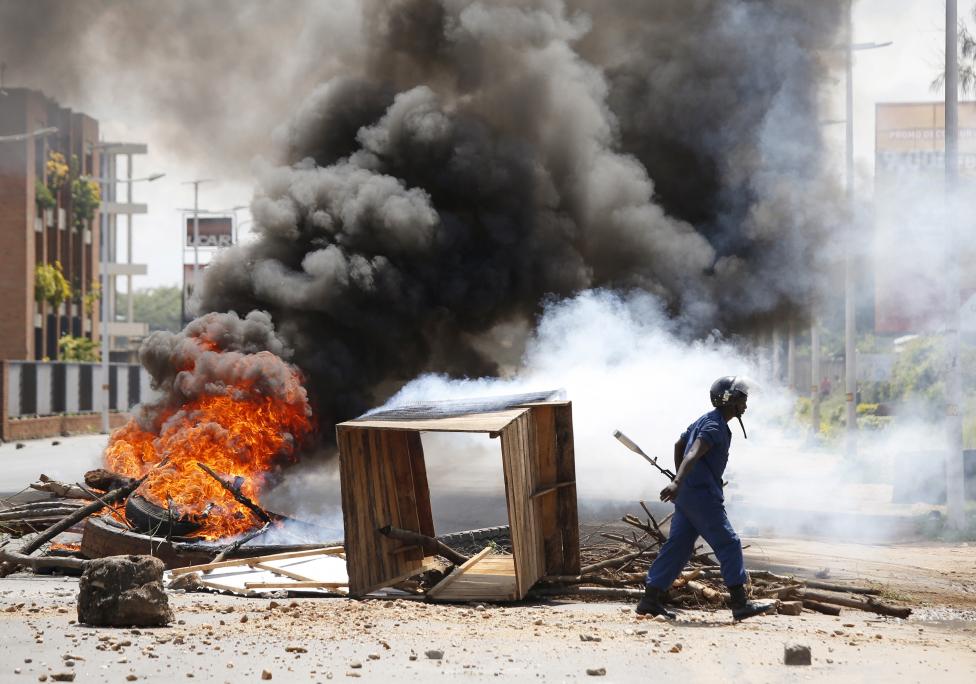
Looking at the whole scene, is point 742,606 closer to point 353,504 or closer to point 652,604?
point 652,604

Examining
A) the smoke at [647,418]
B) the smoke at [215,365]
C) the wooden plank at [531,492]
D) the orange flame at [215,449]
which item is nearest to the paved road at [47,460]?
the smoke at [215,365]

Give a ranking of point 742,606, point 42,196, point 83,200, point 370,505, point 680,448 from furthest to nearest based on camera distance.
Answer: point 83,200
point 42,196
point 370,505
point 680,448
point 742,606

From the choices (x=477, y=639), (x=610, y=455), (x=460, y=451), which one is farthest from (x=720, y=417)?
(x=460, y=451)

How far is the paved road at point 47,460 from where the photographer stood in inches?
796

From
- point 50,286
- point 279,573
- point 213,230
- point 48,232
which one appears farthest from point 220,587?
point 213,230

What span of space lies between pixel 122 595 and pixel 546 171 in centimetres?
1299

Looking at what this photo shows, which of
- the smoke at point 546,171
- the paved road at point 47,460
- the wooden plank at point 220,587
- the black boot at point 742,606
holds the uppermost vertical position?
the smoke at point 546,171

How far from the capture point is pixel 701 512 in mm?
7500

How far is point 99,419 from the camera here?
40594 mm

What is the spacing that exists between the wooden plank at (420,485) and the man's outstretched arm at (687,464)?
279cm

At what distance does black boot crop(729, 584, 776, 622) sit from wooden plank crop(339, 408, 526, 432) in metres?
1.89

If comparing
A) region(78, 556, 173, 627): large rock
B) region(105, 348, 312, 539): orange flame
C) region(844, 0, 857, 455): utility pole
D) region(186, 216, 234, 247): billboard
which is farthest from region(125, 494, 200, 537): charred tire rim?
region(186, 216, 234, 247): billboard

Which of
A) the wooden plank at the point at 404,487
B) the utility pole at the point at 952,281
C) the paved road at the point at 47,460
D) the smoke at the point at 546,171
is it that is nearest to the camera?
the wooden plank at the point at 404,487

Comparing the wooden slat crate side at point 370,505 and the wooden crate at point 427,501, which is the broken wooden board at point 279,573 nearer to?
the wooden slat crate side at point 370,505
